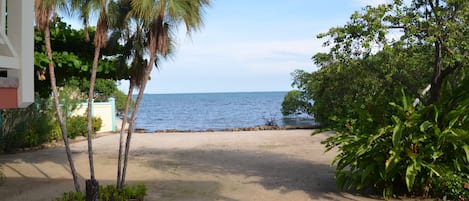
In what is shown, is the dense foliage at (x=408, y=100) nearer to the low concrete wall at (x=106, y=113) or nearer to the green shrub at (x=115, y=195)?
the green shrub at (x=115, y=195)

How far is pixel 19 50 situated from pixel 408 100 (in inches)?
233

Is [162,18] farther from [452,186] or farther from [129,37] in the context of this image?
[452,186]

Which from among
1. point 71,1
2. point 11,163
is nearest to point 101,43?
point 71,1

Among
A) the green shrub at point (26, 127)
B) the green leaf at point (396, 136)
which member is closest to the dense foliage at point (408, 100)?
the green leaf at point (396, 136)

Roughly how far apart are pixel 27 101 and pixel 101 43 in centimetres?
370

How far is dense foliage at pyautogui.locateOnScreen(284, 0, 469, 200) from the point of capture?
6.88 m

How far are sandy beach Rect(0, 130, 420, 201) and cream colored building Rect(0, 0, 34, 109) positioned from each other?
15.0 feet

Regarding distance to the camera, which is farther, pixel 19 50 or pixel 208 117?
pixel 208 117

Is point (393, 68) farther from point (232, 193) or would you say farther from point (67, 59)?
point (67, 59)

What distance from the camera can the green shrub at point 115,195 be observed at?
Result: 277 inches

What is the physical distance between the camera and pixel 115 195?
719 centimetres

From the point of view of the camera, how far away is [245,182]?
9320 millimetres

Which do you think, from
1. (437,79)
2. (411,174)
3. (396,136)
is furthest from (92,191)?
(437,79)

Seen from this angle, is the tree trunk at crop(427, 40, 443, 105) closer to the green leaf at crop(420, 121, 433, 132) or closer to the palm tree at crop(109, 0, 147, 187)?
Answer: the green leaf at crop(420, 121, 433, 132)
